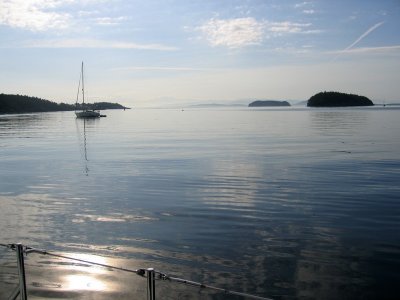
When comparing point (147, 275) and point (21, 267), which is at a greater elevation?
point (147, 275)

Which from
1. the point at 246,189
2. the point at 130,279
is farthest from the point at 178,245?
the point at 246,189

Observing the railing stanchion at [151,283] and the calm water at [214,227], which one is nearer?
the railing stanchion at [151,283]

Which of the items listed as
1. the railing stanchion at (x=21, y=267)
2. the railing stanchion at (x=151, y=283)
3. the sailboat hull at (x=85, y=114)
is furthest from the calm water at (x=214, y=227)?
the sailboat hull at (x=85, y=114)

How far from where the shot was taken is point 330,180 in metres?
23.3

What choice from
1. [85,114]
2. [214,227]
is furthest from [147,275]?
[85,114]

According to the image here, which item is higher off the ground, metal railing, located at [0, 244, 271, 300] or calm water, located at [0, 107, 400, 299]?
metal railing, located at [0, 244, 271, 300]

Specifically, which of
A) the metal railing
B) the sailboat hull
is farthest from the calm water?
the sailboat hull

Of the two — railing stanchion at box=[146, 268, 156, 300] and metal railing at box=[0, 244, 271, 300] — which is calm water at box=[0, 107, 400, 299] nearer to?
metal railing at box=[0, 244, 271, 300]

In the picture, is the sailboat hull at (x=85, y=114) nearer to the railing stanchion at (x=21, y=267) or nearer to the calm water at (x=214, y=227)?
the calm water at (x=214, y=227)

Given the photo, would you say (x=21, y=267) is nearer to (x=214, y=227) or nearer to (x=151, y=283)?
(x=151, y=283)

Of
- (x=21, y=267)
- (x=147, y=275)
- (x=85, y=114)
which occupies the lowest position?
(x=21, y=267)

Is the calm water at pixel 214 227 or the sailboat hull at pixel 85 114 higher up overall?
the sailboat hull at pixel 85 114

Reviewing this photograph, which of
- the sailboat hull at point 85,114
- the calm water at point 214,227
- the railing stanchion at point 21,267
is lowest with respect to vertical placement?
the calm water at point 214,227

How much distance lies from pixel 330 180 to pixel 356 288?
47.0 ft
